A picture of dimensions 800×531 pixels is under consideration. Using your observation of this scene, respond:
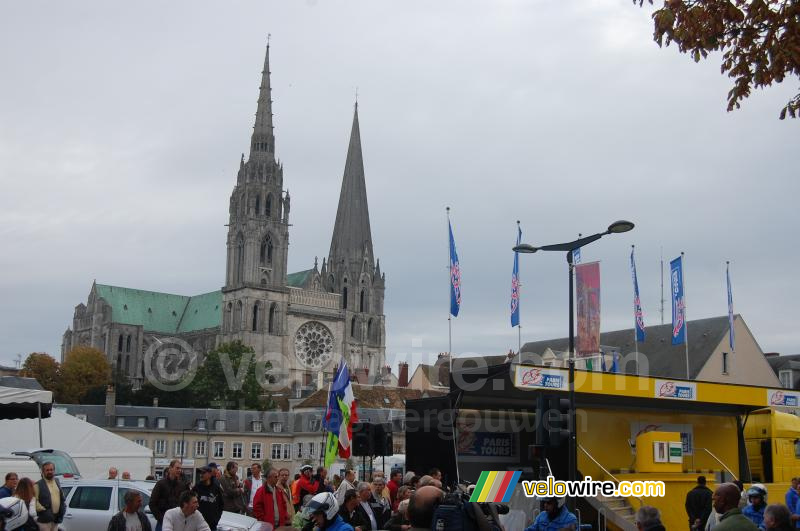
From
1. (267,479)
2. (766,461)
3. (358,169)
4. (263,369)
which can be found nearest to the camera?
(267,479)

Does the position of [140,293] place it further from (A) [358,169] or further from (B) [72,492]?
(B) [72,492]

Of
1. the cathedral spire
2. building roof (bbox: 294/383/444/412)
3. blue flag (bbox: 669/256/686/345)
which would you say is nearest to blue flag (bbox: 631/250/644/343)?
blue flag (bbox: 669/256/686/345)

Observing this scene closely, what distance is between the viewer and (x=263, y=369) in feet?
347

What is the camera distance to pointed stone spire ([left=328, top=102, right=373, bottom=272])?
141m

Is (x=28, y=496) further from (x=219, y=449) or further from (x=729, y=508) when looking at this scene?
(x=219, y=449)

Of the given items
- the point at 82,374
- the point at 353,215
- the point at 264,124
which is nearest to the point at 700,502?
the point at 82,374

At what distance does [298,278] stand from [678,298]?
110 metres

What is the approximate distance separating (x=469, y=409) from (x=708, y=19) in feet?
49.9

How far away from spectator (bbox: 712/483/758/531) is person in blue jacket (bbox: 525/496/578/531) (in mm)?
2885

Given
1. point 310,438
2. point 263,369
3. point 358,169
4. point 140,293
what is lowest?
point 310,438

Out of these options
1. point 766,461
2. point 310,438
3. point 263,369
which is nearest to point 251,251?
point 263,369

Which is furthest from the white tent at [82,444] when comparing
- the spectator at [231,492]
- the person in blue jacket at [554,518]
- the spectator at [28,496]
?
the person in blue jacket at [554,518]

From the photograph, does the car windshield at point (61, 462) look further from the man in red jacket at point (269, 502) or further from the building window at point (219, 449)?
the building window at point (219, 449)

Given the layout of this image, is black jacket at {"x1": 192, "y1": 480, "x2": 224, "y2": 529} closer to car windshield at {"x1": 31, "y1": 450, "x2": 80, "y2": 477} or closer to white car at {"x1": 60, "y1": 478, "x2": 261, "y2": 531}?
white car at {"x1": 60, "y1": 478, "x2": 261, "y2": 531}
